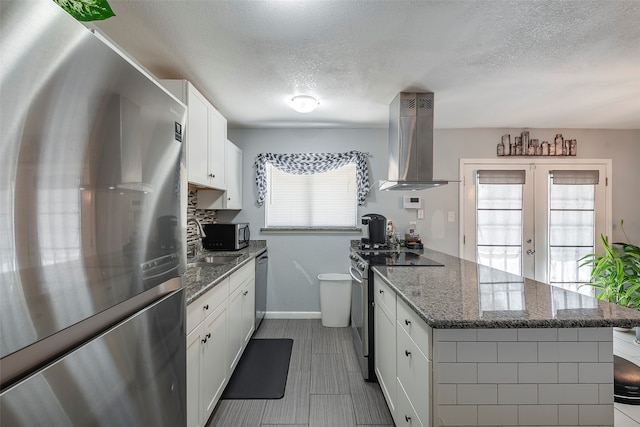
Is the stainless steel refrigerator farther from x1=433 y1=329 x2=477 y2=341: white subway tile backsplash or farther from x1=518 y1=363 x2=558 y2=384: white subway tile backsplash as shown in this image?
x1=518 y1=363 x2=558 y2=384: white subway tile backsplash

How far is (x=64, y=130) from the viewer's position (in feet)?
1.74

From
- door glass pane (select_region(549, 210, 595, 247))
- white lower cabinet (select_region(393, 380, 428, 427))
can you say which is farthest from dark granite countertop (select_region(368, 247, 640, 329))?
door glass pane (select_region(549, 210, 595, 247))

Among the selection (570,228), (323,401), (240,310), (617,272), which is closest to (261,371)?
(240,310)

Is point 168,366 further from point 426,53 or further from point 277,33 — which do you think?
point 426,53

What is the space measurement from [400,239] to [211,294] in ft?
8.50

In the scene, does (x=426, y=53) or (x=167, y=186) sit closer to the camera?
(x=167, y=186)

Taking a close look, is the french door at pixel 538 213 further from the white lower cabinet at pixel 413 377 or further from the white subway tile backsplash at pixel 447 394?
the white subway tile backsplash at pixel 447 394

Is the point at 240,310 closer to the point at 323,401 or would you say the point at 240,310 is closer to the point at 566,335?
the point at 323,401

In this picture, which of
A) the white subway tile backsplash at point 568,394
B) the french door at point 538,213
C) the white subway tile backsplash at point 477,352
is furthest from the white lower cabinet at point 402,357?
the french door at point 538,213

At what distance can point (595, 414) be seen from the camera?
1147 millimetres

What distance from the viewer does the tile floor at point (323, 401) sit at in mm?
1894

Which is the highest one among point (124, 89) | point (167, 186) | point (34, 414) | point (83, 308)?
point (124, 89)

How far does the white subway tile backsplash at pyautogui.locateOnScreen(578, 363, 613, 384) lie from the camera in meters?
1.15

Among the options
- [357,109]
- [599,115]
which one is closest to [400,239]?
[357,109]
